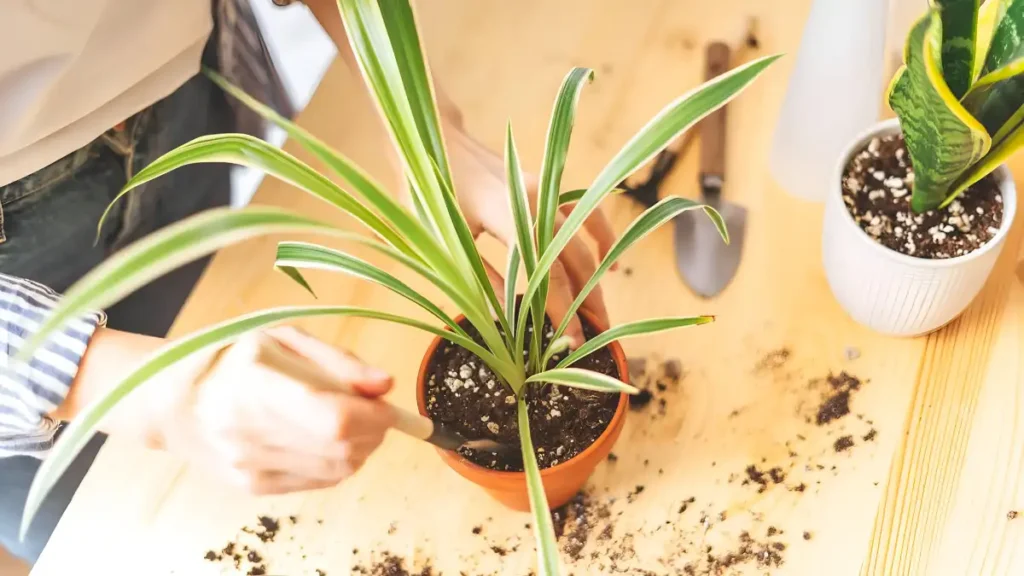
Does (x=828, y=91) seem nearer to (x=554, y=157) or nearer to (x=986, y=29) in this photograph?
(x=986, y=29)

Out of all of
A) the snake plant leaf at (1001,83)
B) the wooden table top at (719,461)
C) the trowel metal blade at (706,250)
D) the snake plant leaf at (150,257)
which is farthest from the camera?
the trowel metal blade at (706,250)

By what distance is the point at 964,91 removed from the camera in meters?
0.54

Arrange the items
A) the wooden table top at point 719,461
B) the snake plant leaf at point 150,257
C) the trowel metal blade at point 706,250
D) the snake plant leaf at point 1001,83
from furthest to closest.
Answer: the trowel metal blade at point 706,250 < the wooden table top at point 719,461 < the snake plant leaf at point 1001,83 < the snake plant leaf at point 150,257

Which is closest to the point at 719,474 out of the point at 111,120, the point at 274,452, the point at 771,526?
the point at 771,526

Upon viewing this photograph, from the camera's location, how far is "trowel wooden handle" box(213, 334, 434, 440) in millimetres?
494

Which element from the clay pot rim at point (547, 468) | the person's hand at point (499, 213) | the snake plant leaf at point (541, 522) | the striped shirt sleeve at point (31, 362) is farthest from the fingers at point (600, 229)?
the striped shirt sleeve at point (31, 362)

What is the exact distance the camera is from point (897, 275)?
61 centimetres

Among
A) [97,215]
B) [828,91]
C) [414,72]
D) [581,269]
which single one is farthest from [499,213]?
[97,215]

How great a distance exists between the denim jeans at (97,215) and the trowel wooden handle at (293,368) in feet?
1.19

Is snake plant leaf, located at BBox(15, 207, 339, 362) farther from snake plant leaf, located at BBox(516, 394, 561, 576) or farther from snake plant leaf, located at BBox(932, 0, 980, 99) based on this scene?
snake plant leaf, located at BBox(932, 0, 980, 99)

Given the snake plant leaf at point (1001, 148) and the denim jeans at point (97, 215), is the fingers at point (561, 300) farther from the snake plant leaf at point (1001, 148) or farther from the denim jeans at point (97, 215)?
the denim jeans at point (97, 215)

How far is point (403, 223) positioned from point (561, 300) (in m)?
0.18

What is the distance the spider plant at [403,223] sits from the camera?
41 cm

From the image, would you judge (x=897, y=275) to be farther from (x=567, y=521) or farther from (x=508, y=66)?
(x=508, y=66)
